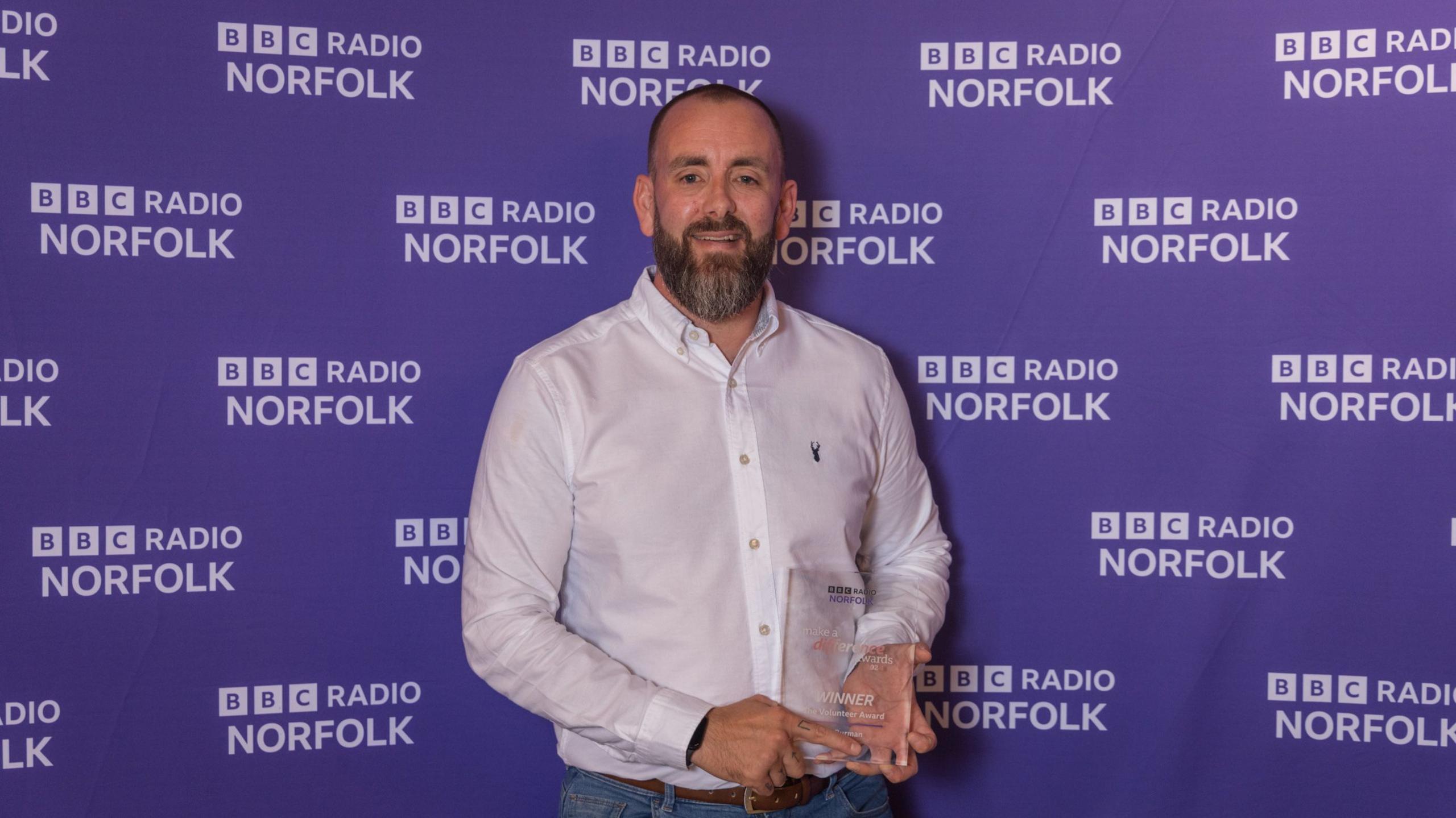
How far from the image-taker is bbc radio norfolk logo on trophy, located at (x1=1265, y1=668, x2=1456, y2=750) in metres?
2.17

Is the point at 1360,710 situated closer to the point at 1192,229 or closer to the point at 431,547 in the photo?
the point at 1192,229

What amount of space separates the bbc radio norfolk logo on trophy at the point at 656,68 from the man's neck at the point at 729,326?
487 mm

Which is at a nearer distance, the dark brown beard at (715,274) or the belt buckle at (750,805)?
the belt buckle at (750,805)

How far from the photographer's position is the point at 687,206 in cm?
186

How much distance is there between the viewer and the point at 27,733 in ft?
6.59

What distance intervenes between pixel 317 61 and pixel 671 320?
0.91m

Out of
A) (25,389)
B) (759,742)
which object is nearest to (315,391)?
(25,389)

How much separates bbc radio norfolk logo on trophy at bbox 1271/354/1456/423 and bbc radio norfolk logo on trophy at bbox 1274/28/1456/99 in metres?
0.53

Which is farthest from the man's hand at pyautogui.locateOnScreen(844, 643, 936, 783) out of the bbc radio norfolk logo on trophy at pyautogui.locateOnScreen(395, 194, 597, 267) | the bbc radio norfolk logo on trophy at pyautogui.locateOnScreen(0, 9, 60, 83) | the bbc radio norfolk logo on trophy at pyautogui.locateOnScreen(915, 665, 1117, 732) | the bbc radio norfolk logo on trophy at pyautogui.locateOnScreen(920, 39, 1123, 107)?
the bbc radio norfolk logo on trophy at pyautogui.locateOnScreen(0, 9, 60, 83)

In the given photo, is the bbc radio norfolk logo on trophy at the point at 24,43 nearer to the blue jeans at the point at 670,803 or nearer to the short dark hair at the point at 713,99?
the short dark hair at the point at 713,99

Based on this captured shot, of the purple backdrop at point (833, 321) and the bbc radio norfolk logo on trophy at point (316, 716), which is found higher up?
the purple backdrop at point (833, 321)

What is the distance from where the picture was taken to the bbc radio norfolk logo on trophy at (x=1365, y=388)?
2150 mm

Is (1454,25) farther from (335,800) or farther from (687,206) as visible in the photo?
(335,800)

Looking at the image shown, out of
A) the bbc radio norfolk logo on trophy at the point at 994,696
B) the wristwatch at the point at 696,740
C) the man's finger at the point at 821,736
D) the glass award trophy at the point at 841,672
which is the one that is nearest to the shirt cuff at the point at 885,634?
the glass award trophy at the point at 841,672
